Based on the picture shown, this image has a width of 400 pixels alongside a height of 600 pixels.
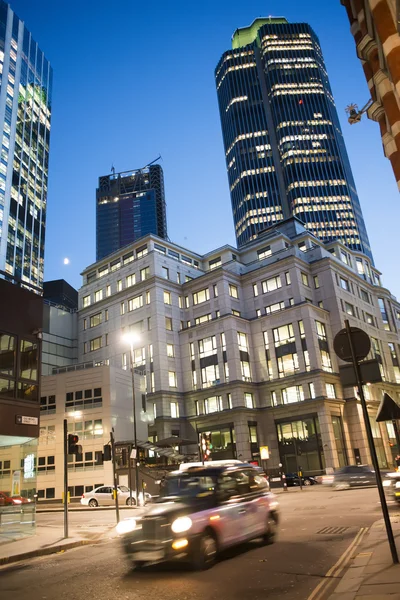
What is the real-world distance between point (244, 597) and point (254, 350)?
56.1 meters

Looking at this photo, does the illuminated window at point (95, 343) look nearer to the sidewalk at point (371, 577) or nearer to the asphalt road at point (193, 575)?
the asphalt road at point (193, 575)

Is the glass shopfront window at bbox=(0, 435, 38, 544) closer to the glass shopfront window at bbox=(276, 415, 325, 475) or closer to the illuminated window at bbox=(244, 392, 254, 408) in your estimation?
the glass shopfront window at bbox=(276, 415, 325, 475)

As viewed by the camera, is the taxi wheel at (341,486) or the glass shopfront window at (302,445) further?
the glass shopfront window at (302,445)

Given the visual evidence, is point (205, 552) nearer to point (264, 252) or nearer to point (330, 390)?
point (330, 390)

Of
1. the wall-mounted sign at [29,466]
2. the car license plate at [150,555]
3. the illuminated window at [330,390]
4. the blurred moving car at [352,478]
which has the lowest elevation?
the blurred moving car at [352,478]

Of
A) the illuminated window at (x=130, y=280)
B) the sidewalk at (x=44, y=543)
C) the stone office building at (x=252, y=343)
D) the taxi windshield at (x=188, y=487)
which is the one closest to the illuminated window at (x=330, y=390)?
the stone office building at (x=252, y=343)

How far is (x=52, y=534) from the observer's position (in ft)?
56.2

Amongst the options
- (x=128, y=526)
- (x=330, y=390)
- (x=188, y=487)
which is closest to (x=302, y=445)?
(x=330, y=390)

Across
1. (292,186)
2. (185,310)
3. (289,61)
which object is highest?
(289,61)

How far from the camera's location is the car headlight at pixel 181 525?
28.0 ft

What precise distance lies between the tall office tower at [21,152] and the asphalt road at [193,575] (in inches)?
4192

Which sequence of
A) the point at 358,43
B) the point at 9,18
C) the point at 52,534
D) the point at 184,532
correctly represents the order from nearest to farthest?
the point at 184,532 → the point at 358,43 → the point at 52,534 → the point at 9,18

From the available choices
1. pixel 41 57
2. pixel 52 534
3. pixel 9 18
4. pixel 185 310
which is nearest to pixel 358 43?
pixel 52 534

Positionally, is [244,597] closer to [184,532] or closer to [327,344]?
[184,532]
